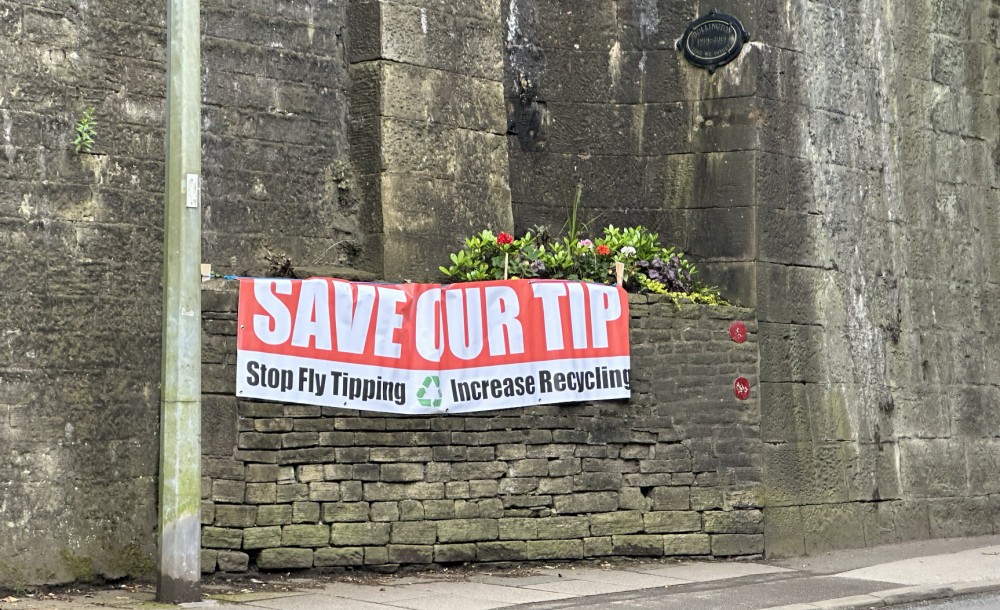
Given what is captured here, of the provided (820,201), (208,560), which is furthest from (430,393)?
(820,201)

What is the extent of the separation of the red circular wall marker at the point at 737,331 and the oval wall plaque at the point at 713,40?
2.26m

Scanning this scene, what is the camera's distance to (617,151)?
11.7m

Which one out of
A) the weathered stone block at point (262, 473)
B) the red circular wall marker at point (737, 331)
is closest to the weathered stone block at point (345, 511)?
the weathered stone block at point (262, 473)

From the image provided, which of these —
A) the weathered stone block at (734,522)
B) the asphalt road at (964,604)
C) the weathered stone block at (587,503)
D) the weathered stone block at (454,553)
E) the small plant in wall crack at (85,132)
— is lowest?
the asphalt road at (964,604)

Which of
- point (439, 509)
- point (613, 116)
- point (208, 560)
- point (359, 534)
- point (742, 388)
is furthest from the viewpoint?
point (613, 116)

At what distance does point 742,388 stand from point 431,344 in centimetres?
276

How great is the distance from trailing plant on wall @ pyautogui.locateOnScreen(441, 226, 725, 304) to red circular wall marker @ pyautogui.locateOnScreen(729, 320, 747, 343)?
0.99ft

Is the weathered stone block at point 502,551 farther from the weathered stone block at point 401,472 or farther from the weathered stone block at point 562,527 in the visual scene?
the weathered stone block at point 401,472

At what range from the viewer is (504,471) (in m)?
9.45

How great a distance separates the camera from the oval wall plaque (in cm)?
1111

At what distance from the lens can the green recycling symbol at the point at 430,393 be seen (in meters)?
9.12

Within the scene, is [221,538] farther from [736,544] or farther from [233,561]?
[736,544]

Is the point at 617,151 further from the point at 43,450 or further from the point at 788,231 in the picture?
the point at 43,450

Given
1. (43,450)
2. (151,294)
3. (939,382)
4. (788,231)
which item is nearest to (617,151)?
(788,231)
